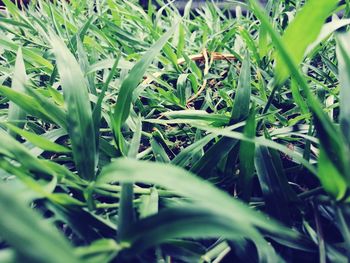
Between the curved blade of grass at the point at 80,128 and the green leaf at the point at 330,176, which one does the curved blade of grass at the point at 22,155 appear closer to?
the curved blade of grass at the point at 80,128

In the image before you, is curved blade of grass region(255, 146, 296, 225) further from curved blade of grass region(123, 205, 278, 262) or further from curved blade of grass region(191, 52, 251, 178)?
curved blade of grass region(123, 205, 278, 262)

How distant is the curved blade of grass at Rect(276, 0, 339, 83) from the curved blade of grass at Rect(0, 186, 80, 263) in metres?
0.20

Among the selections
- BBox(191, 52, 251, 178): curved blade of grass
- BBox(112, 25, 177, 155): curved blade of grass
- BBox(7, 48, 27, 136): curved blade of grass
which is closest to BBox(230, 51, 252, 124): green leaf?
BBox(191, 52, 251, 178): curved blade of grass

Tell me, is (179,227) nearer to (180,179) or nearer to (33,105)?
(180,179)

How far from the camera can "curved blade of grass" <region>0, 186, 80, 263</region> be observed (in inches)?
5.6

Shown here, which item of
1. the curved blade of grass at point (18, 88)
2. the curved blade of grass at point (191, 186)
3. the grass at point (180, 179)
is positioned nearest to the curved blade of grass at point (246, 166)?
the grass at point (180, 179)

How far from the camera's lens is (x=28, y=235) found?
0.14m

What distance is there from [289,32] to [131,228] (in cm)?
20

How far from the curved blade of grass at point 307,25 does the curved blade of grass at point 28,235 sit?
20 centimetres

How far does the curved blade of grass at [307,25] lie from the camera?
239 millimetres

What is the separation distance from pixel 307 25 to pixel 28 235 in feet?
0.80

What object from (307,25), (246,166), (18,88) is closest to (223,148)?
(246,166)

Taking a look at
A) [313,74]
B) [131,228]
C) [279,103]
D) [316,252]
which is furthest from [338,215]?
[313,74]

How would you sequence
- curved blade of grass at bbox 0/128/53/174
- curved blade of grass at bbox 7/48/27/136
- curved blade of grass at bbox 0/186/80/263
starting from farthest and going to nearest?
curved blade of grass at bbox 7/48/27/136 < curved blade of grass at bbox 0/128/53/174 < curved blade of grass at bbox 0/186/80/263
